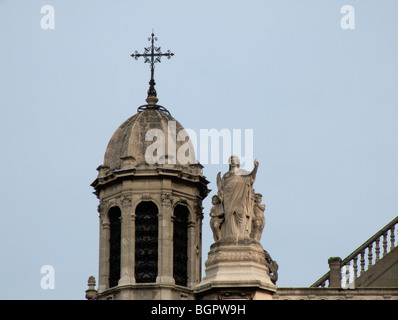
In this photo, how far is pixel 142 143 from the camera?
109750 millimetres

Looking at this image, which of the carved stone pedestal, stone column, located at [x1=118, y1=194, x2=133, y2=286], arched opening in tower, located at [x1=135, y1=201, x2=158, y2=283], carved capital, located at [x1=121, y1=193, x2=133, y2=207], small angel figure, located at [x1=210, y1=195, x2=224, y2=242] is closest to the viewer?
the carved stone pedestal

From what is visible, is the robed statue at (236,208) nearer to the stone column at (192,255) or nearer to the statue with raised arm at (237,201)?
the statue with raised arm at (237,201)

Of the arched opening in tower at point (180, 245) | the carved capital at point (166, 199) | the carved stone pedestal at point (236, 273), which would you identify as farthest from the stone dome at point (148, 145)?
the carved stone pedestal at point (236, 273)

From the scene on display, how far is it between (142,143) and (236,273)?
14.9 metres

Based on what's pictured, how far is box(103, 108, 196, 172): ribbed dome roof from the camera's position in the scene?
357 feet

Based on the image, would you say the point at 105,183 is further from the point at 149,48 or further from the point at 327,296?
the point at 327,296

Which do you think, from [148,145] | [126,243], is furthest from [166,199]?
[148,145]

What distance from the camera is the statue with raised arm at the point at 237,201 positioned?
318 ft

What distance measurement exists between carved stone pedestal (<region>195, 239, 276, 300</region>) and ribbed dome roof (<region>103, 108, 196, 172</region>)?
1256 centimetres

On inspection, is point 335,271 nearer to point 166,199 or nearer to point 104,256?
point 166,199

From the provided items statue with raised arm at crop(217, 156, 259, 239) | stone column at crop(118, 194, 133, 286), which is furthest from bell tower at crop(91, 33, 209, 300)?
statue with raised arm at crop(217, 156, 259, 239)

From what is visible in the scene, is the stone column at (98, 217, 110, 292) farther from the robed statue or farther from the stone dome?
the robed statue
